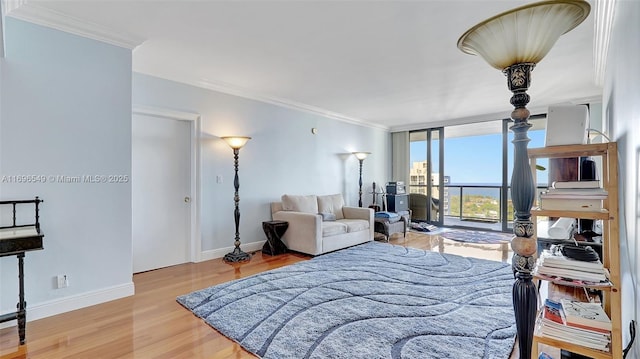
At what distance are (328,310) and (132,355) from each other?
4.54 feet

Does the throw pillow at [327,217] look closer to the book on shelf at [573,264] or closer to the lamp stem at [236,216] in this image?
the lamp stem at [236,216]

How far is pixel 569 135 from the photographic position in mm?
1569

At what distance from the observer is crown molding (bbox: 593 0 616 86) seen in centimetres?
210

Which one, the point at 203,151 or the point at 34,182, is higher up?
the point at 203,151

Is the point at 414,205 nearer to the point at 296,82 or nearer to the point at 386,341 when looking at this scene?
the point at 296,82

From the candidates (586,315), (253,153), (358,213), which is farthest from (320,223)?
(586,315)

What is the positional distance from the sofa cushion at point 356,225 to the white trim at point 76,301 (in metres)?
2.97

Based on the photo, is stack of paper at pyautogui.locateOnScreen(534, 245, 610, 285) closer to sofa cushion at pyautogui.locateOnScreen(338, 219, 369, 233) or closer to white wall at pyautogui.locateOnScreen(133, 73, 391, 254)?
sofa cushion at pyautogui.locateOnScreen(338, 219, 369, 233)

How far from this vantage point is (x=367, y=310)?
2.54 metres

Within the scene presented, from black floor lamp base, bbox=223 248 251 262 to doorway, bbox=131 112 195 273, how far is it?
506mm

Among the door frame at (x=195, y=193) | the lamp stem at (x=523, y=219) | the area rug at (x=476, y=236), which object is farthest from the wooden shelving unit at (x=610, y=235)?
the area rug at (x=476, y=236)

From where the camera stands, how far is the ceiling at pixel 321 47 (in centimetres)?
241

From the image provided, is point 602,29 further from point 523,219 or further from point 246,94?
point 246,94

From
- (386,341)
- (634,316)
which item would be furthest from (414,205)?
(634,316)
